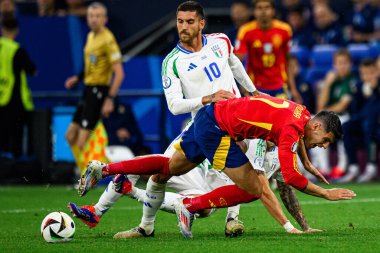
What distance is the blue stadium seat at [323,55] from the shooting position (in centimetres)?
1862

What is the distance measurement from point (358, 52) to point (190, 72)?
9.82 metres

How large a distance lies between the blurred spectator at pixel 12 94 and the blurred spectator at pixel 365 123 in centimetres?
519

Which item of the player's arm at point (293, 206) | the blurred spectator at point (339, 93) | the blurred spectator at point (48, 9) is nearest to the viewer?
the player's arm at point (293, 206)

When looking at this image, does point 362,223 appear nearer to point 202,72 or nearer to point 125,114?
point 202,72

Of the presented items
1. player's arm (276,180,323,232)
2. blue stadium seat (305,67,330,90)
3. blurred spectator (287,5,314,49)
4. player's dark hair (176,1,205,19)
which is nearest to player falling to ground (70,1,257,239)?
player's dark hair (176,1,205,19)

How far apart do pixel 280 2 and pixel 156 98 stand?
15.5ft

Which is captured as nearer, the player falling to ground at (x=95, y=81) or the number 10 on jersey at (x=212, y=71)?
the number 10 on jersey at (x=212, y=71)

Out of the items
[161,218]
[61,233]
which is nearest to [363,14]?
[161,218]

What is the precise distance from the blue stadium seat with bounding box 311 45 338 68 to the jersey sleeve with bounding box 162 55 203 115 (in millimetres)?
9765

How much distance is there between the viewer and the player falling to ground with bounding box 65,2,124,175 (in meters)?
14.6

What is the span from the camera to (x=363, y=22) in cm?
1850

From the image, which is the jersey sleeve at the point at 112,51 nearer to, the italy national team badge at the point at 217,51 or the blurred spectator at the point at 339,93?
the blurred spectator at the point at 339,93

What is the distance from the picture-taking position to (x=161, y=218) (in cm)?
1100

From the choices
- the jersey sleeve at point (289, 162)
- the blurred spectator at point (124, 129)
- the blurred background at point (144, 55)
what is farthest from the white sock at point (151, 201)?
the blurred spectator at point (124, 129)
